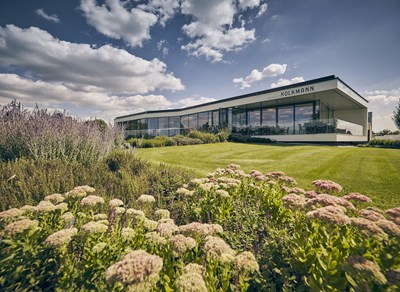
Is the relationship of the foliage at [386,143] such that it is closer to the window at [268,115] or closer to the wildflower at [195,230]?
the window at [268,115]

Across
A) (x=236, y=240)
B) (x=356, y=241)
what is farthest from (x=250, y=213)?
(x=356, y=241)

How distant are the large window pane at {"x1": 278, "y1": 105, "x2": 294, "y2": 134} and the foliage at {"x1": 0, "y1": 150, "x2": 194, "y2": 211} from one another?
22.0 m

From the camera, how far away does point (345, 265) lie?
1.58 m

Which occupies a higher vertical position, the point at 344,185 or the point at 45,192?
the point at 45,192

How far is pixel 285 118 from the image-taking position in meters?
27.9

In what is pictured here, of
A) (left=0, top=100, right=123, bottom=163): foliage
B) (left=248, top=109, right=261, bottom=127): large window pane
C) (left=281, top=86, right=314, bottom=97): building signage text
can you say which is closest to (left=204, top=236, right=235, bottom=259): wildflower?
(left=0, top=100, right=123, bottom=163): foliage

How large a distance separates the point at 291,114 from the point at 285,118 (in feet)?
3.08

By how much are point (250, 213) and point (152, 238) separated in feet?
7.55

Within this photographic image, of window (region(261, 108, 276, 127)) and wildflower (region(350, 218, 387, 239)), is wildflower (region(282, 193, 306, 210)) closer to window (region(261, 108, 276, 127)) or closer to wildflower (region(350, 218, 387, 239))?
wildflower (region(350, 218, 387, 239))

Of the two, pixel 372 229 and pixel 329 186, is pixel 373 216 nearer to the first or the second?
pixel 372 229

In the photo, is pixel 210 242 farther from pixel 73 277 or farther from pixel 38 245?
pixel 38 245

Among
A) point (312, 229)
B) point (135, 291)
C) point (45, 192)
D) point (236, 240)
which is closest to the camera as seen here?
point (135, 291)

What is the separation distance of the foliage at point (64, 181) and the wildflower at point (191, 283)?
2.98 metres

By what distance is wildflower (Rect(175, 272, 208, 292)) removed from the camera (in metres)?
1.42
